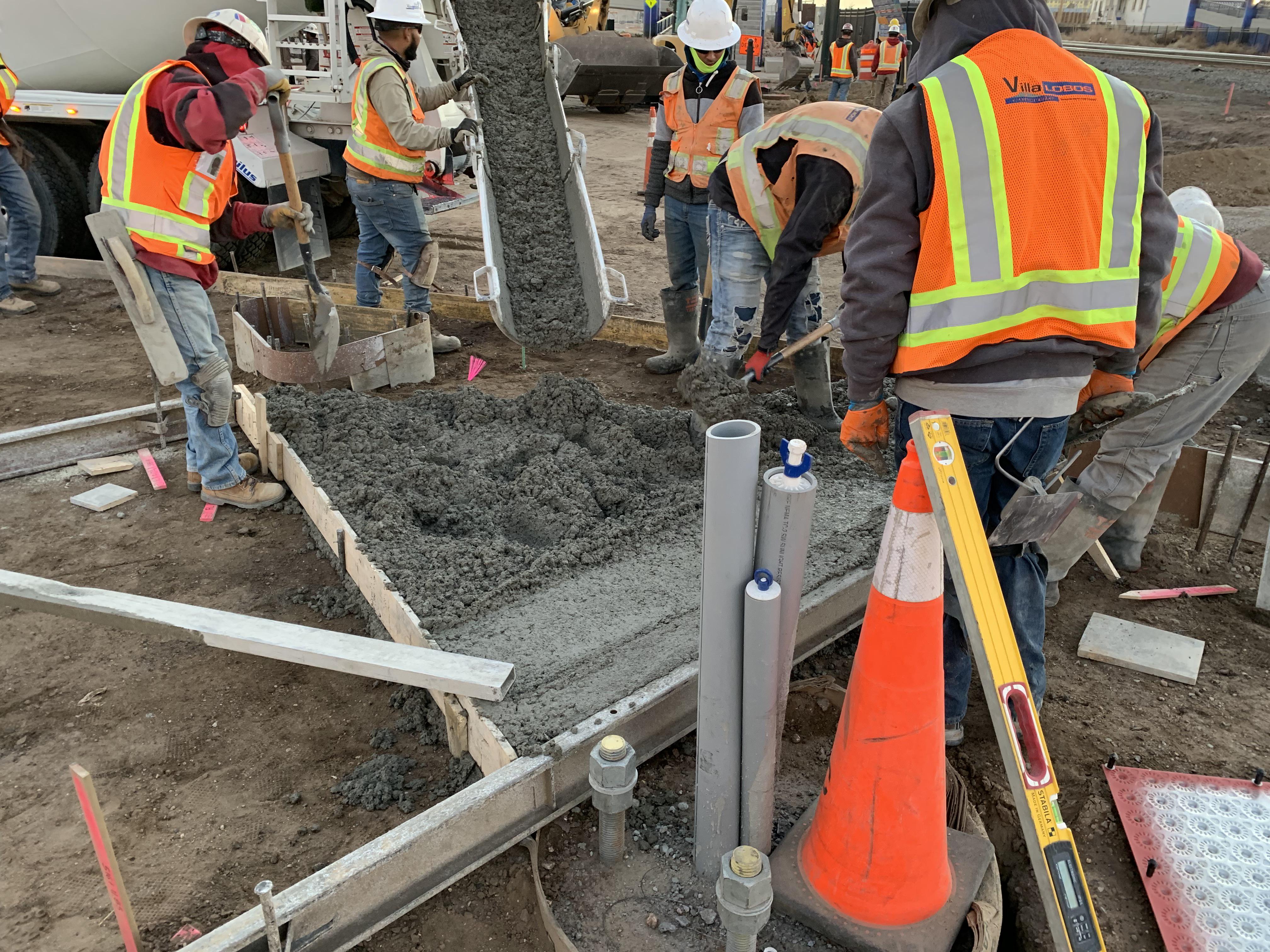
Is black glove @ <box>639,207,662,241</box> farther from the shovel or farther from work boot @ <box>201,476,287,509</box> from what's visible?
work boot @ <box>201,476,287,509</box>

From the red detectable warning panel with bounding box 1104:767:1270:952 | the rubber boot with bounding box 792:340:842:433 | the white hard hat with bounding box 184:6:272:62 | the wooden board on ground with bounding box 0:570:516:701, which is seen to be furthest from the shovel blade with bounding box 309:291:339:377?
the red detectable warning panel with bounding box 1104:767:1270:952

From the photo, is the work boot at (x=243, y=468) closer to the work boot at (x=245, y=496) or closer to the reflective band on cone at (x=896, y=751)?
the work boot at (x=245, y=496)

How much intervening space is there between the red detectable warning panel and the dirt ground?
2.0 inches

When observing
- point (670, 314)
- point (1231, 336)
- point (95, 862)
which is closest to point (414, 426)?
point (670, 314)

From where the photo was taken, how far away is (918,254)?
2150 millimetres

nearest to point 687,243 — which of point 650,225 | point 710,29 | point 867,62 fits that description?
point 650,225

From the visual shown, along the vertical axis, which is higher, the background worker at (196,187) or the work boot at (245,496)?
the background worker at (196,187)

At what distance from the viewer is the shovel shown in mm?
4316

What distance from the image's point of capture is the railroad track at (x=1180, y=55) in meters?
22.1

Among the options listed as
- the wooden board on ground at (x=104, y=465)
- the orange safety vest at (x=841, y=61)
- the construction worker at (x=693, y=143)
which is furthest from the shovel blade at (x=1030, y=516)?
the orange safety vest at (x=841, y=61)

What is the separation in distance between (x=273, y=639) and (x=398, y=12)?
394 cm

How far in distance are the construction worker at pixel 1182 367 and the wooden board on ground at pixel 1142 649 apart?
26cm

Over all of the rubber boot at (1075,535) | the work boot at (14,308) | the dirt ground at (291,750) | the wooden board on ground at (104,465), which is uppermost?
the rubber boot at (1075,535)

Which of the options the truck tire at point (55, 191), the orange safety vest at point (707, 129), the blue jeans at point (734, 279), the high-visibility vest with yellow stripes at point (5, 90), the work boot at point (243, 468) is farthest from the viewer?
the truck tire at point (55, 191)
